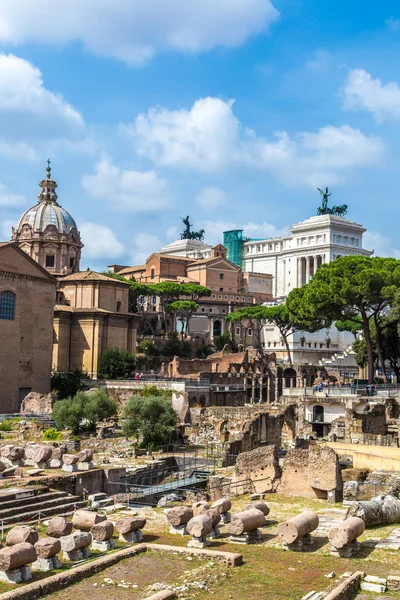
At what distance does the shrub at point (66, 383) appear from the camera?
4397 cm

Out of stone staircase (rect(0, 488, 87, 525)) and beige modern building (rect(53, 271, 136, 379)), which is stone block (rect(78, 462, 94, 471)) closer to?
stone staircase (rect(0, 488, 87, 525))

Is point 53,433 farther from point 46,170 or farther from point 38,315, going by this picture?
point 46,170

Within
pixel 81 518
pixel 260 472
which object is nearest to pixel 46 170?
pixel 260 472

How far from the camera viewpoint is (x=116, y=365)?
1882 inches

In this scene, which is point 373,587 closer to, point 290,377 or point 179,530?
point 179,530

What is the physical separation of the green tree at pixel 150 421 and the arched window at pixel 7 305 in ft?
46.2

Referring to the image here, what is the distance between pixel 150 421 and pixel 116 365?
19137 mm

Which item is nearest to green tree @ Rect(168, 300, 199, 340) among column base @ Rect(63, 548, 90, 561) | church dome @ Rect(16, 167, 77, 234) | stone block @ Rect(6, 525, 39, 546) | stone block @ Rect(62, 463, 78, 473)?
church dome @ Rect(16, 167, 77, 234)

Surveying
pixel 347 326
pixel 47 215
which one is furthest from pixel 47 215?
pixel 347 326

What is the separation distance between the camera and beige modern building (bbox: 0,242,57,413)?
4131 cm

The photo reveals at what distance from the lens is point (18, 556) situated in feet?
35.8

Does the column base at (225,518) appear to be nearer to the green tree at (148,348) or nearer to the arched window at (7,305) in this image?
the arched window at (7,305)

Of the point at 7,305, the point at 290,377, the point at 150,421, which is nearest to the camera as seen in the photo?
the point at 150,421

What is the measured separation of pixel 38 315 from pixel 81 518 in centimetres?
3115
